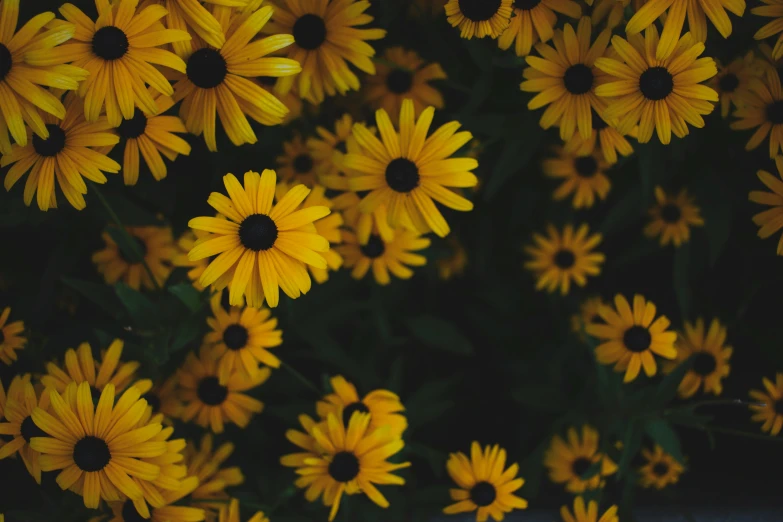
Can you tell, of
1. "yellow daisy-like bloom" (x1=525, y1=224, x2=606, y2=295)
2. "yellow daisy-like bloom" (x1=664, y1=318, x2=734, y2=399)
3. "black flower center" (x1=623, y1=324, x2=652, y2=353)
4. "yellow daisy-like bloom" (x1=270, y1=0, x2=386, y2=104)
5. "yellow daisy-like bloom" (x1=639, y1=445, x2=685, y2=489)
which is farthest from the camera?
Result: "yellow daisy-like bloom" (x1=525, y1=224, x2=606, y2=295)

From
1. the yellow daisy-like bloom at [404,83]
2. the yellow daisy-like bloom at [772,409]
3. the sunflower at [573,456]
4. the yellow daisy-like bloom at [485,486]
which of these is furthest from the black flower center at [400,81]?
the yellow daisy-like bloom at [772,409]

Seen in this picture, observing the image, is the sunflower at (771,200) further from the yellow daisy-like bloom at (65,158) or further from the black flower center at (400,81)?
the yellow daisy-like bloom at (65,158)

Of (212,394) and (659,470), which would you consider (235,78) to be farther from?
(659,470)

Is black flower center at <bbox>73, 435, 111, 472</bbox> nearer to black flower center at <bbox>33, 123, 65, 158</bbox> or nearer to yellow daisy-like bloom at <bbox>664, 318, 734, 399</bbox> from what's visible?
black flower center at <bbox>33, 123, 65, 158</bbox>

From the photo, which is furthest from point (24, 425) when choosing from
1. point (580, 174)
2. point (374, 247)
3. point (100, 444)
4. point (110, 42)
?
point (580, 174)

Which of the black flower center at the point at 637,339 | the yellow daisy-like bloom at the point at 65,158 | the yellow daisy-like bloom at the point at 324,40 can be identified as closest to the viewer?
the yellow daisy-like bloom at the point at 65,158

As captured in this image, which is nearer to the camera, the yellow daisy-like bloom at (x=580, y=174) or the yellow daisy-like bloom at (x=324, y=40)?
the yellow daisy-like bloom at (x=324, y=40)

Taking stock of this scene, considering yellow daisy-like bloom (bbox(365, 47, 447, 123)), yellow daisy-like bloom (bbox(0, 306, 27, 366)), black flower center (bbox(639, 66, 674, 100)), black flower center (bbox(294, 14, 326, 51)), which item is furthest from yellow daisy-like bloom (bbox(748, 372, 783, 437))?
yellow daisy-like bloom (bbox(0, 306, 27, 366))
